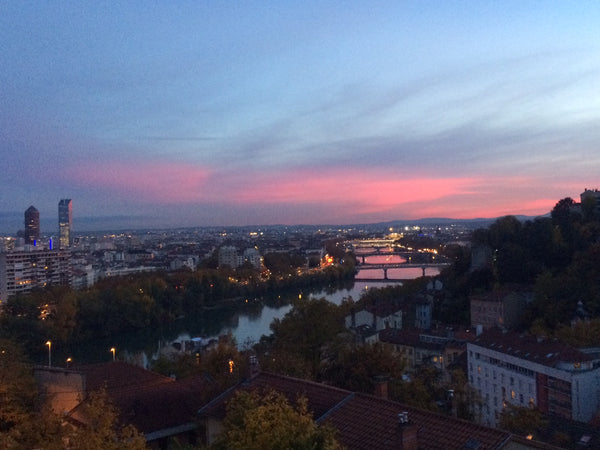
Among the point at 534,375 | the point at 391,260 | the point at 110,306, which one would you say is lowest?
the point at 391,260

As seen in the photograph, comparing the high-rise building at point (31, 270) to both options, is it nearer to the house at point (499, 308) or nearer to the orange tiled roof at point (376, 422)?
the house at point (499, 308)

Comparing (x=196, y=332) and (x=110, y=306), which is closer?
(x=196, y=332)

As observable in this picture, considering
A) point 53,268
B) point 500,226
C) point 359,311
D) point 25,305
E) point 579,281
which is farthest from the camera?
point 53,268

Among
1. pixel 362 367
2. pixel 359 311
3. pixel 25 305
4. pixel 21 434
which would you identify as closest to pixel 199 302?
pixel 25 305

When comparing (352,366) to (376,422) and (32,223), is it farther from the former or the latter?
(32,223)

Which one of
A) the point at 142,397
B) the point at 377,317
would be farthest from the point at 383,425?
the point at 377,317

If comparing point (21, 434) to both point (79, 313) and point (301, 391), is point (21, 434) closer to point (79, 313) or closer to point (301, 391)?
point (301, 391)

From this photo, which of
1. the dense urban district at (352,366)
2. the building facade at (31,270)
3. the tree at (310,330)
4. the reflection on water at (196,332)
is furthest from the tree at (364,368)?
the building facade at (31,270)
